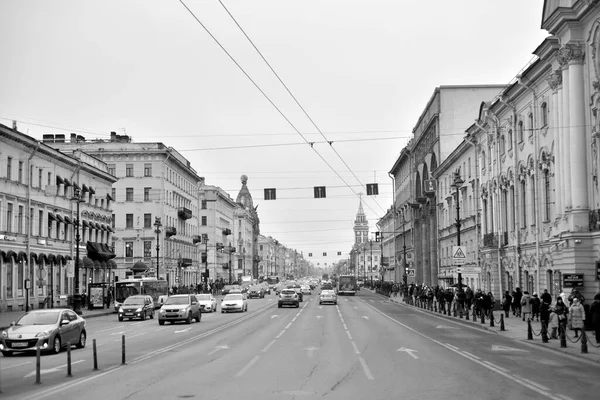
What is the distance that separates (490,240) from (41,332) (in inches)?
1418

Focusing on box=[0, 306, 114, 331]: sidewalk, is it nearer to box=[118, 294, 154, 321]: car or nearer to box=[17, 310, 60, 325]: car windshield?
box=[118, 294, 154, 321]: car

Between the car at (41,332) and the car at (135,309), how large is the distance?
2127 centimetres

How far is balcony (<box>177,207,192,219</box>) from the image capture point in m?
105

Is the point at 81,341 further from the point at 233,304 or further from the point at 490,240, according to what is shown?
the point at 490,240

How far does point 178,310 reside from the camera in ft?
136

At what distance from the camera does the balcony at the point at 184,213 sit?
343 ft

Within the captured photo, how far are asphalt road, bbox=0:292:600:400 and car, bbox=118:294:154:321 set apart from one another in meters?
16.1

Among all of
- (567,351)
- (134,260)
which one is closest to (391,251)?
(134,260)

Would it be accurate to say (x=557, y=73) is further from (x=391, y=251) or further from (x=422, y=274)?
(x=391, y=251)

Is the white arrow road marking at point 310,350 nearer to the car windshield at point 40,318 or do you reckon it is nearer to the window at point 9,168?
the car windshield at point 40,318

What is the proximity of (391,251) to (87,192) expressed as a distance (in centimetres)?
8054

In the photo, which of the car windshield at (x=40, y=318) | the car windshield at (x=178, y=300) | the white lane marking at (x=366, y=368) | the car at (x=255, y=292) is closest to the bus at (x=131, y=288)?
the car windshield at (x=178, y=300)

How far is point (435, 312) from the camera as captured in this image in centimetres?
5253

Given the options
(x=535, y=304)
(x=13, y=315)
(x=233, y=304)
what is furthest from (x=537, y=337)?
(x=13, y=315)
